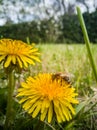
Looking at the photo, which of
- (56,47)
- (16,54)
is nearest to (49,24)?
(56,47)

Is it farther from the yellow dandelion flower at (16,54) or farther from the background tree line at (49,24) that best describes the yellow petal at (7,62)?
the background tree line at (49,24)

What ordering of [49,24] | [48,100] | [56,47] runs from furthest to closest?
[49,24], [56,47], [48,100]

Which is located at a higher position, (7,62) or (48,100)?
(7,62)

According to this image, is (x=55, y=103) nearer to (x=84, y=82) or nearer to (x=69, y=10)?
(x=84, y=82)

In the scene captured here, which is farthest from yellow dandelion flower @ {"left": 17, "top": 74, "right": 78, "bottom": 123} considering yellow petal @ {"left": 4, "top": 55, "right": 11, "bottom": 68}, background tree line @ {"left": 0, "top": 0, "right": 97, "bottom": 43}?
background tree line @ {"left": 0, "top": 0, "right": 97, "bottom": 43}

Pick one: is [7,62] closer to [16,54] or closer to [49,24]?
[16,54]

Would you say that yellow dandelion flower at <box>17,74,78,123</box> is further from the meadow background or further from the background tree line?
the background tree line

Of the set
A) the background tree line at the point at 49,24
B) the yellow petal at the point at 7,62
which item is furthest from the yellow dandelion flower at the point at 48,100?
the background tree line at the point at 49,24
